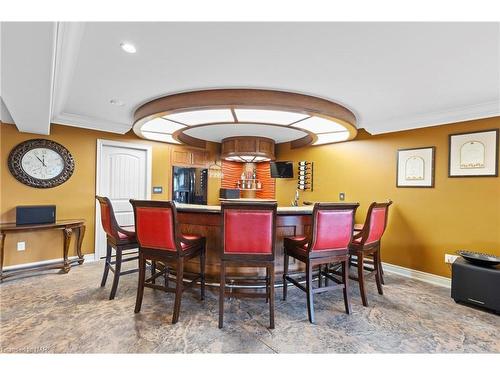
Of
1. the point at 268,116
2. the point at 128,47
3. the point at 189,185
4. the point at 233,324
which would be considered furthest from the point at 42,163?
the point at 233,324

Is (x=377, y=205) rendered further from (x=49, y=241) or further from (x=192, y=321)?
(x=49, y=241)

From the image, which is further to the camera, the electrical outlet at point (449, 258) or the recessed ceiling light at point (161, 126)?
the recessed ceiling light at point (161, 126)

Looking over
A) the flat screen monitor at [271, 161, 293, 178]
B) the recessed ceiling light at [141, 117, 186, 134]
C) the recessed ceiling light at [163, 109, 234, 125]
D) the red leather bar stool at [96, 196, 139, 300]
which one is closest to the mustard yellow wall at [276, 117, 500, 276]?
the flat screen monitor at [271, 161, 293, 178]

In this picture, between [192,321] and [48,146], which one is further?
[48,146]

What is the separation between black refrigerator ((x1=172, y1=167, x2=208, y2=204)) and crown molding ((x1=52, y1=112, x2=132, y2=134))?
1.24 m

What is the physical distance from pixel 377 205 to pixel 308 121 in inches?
52.8

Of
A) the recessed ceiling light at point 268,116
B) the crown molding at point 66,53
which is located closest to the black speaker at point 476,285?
Result: the recessed ceiling light at point 268,116

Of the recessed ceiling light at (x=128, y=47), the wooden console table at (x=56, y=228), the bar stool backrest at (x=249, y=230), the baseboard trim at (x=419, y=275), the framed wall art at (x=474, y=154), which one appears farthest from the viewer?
the baseboard trim at (x=419, y=275)

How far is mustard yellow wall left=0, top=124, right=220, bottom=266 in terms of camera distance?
3.34 meters

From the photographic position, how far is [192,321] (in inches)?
84.7

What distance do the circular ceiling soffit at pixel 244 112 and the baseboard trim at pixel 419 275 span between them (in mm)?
2177

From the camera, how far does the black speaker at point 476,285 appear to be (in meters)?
2.38

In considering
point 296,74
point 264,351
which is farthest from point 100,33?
point 264,351

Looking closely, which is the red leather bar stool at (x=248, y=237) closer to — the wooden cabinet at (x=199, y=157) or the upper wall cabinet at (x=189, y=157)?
the upper wall cabinet at (x=189, y=157)
